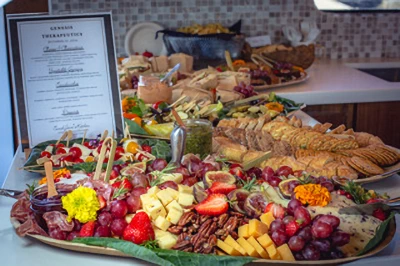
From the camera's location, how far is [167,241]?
142 cm

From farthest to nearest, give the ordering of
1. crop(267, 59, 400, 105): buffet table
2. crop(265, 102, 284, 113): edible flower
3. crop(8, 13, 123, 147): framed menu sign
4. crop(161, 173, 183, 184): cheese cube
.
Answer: crop(267, 59, 400, 105): buffet table, crop(265, 102, 284, 113): edible flower, crop(8, 13, 123, 147): framed menu sign, crop(161, 173, 183, 184): cheese cube

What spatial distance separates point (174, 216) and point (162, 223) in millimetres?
34

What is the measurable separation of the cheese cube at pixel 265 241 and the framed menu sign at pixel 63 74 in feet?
3.35

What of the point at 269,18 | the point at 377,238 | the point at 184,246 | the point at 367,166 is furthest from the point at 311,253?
the point at 269,18

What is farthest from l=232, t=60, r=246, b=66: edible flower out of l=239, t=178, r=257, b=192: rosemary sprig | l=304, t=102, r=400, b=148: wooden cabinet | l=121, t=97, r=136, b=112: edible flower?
l=239, t=178, r=257, b=192: rosemary sprig

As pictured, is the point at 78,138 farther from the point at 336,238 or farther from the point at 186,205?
the point at 336,238

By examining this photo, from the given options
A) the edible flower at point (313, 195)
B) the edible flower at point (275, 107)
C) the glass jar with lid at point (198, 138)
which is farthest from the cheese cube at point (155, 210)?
the edible flower at point (275, 107)

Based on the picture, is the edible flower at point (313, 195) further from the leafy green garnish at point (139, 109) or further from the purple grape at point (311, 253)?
the leafy green garnish at point (139, 109)

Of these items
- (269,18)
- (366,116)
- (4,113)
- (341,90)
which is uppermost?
(269,18)

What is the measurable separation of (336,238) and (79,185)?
0.63 m

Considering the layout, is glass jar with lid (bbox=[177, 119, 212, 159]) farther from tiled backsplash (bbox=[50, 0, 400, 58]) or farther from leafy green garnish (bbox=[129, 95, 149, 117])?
tiled backsplash (bbox=[50, 0, 400, 58])

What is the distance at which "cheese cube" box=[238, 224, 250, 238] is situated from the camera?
142 centimetres

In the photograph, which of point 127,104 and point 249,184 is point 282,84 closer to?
point 127,104

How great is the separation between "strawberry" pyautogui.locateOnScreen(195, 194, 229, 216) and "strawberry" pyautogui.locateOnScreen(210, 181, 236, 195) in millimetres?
69
